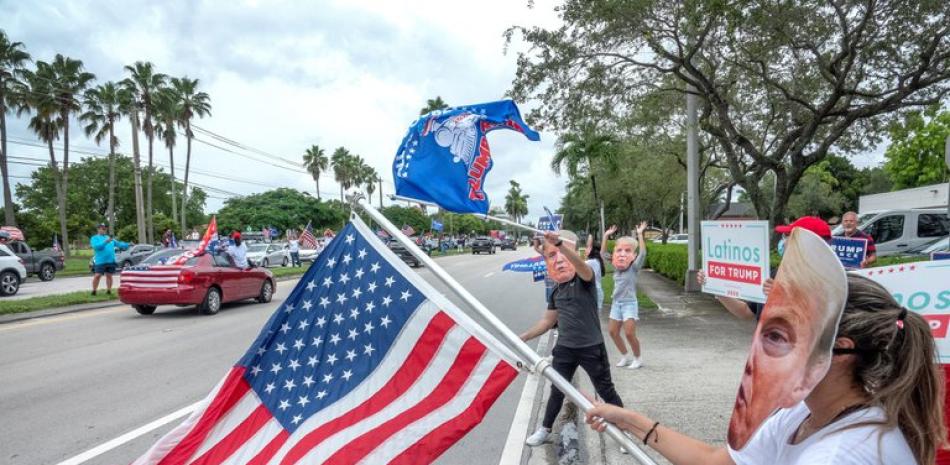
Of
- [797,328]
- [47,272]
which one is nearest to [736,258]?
[797,328]

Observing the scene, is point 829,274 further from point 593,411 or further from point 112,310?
point 112,310

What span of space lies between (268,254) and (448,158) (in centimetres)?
3041

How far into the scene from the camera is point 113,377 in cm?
702

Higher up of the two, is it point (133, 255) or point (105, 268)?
point (105, 268)

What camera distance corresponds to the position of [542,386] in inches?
258

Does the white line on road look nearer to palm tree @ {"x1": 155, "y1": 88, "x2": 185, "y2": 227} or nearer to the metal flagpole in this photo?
the metal flagpole

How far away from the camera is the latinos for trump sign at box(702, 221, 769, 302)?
4.18 metres

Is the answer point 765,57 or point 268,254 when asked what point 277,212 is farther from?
point 765,57

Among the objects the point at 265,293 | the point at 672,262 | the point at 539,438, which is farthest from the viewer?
the point at 672,262

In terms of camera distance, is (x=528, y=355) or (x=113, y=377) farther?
(x=113, y=377)

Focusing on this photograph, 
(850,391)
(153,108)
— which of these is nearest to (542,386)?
(850,391)

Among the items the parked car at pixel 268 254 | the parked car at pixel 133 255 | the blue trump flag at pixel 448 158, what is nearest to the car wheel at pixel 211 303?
the blue trump flag at pixel 448 158

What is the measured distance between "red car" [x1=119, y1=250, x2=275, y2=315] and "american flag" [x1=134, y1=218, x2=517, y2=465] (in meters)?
10.4

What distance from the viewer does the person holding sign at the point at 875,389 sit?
1.24 meters
